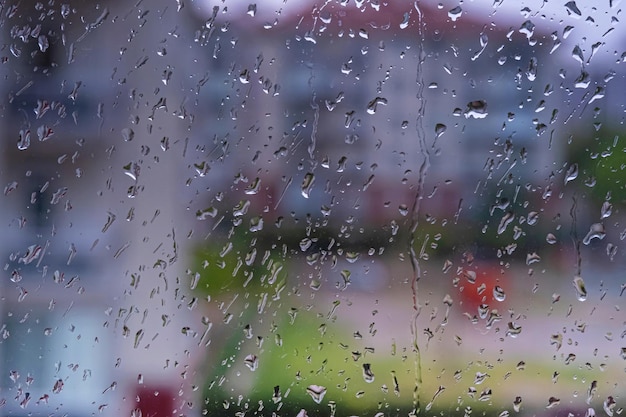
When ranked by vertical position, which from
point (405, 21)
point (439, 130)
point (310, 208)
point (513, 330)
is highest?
point (405, 21)

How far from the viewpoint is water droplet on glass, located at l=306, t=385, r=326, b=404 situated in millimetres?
618

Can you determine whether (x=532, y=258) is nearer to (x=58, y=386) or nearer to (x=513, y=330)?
(x=513, y=330)

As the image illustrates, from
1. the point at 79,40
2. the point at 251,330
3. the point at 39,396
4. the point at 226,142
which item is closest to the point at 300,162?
the point at 226,142

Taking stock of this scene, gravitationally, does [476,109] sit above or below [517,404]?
above

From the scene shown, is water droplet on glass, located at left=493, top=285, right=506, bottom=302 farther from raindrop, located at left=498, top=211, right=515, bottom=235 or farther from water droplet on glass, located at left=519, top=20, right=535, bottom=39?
water droplet on glass, located at left=519, top=20, right=535, bottom=39

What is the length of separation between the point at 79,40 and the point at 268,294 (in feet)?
1.31

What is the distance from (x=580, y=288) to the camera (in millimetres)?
627

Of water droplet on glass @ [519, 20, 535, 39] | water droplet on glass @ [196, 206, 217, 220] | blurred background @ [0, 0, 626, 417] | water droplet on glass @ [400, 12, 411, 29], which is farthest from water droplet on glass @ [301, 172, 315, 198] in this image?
water droplet on glass @ [519, 20, 535, 39]

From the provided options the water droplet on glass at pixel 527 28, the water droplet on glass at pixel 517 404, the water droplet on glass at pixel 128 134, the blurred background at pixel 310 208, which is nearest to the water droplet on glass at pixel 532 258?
the blurred background at pixel 310 208

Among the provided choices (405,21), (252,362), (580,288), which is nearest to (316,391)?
A: (252,362)

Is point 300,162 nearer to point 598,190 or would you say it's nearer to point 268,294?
point 268,294

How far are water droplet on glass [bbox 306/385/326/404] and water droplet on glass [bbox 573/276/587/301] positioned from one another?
1.12ft

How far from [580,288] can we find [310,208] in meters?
0.36

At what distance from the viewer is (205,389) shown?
62cm
